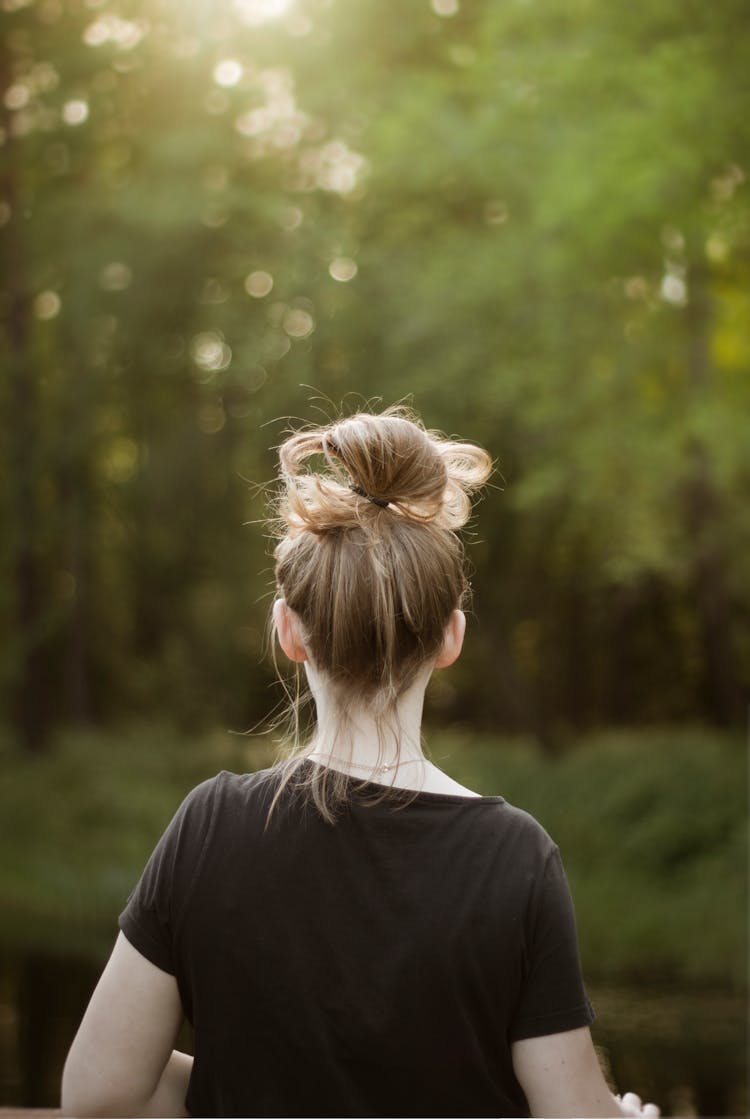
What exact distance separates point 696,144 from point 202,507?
8.94 meters

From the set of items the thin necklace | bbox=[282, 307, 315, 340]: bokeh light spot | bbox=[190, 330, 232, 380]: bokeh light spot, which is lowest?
the thin necklace

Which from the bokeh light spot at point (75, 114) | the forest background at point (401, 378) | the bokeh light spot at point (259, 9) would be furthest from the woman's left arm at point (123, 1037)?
the bokeh light spot at point (75, 114)

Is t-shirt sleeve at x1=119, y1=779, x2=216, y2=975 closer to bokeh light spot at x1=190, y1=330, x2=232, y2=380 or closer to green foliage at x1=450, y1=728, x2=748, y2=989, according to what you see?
green foliage at x1=450, y1=728, x2=748, y2=989

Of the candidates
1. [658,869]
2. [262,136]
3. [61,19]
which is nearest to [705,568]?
[658,869]

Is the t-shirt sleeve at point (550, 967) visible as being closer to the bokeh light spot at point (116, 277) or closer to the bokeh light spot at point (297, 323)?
the bokeh light spot at point (297, 323)

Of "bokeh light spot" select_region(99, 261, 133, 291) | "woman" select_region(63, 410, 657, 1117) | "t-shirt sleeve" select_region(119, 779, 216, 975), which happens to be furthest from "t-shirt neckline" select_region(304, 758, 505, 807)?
"bokeh light spot" select_region(99, 261, 133, 291)

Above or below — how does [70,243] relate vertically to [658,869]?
above

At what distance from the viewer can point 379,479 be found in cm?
149

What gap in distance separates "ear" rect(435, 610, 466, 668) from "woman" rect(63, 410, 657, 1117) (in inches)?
1.6

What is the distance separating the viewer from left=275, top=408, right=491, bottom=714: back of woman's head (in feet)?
4.65

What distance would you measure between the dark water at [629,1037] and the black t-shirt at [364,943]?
4829mm

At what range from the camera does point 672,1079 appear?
630 centimetres

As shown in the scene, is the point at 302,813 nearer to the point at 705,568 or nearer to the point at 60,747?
the point at 705,568

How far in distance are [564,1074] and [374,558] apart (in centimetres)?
62
